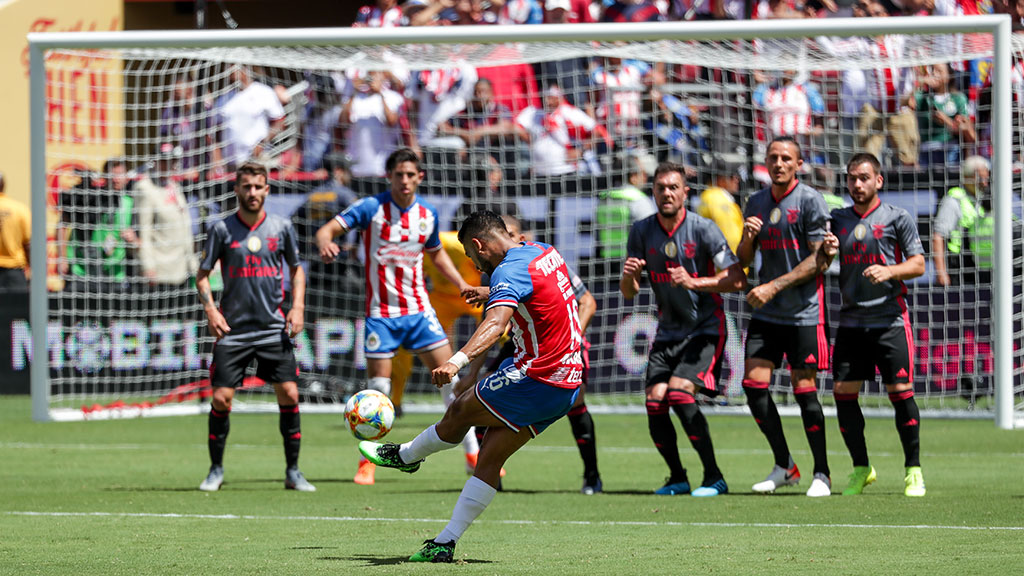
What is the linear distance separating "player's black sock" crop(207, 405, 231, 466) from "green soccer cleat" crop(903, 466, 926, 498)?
4.76 meters

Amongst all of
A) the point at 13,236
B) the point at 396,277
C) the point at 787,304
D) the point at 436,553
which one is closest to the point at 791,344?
the point at 787,304

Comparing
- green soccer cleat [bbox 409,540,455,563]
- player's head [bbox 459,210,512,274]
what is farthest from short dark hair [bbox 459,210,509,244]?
green soccer cleat [bbox 409,540,455,563]

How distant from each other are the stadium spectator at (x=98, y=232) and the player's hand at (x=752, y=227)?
29.1ft

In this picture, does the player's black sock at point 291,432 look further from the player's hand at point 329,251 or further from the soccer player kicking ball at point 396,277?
the player's hand at point 329,251

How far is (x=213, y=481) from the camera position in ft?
33.4

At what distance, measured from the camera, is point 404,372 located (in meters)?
14.4

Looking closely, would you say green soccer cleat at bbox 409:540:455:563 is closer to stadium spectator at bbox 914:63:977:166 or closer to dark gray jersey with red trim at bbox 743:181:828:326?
dark gray jersey with red trim at bbox 743:181:828:326

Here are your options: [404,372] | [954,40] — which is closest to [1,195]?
[404,372]

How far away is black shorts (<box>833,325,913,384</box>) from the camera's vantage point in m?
9.48

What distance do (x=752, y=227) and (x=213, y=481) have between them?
166 inches

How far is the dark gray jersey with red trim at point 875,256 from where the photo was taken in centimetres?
951

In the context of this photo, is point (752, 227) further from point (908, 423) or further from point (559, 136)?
point (559, 136)

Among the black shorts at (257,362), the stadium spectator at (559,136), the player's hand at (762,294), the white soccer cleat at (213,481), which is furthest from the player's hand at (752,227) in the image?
the stadium spectator at (559,136)

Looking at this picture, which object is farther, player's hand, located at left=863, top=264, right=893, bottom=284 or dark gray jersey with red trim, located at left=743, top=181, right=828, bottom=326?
dark gray jersey with red trim, located at left=743, top=181, right=828, bottom=326
